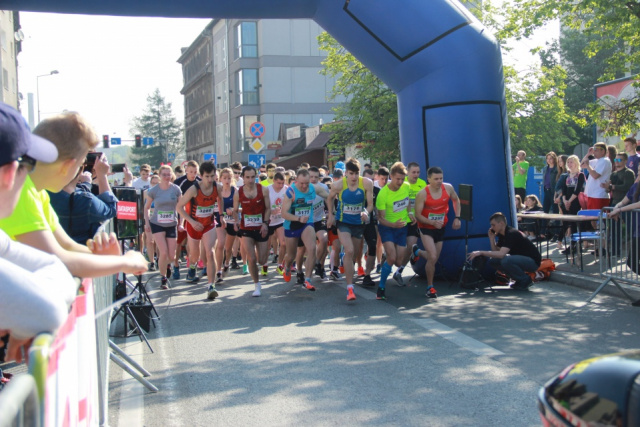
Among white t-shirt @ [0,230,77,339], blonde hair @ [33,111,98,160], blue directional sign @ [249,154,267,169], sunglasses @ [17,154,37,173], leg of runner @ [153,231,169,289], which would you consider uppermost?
blue directional sign @ [249,154,267,169]

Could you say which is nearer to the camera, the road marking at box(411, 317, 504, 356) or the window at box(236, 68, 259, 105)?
the road marking at box(411, 317, 504, 356)

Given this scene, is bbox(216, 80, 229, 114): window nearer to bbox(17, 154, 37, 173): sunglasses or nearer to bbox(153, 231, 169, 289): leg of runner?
bbox(153, 231, 169, 289): leg of runner

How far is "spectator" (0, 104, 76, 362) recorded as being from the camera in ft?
6.13

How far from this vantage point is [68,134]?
294cm

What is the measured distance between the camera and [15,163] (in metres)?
2.00

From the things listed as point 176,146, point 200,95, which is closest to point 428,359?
point 200,95

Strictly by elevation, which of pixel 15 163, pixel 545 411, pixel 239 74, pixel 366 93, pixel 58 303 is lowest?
pixel 545 411

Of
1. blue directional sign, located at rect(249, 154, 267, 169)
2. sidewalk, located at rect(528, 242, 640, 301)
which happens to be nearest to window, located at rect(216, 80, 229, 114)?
blue directional sign, located at rect(249, 154, 267, 169)

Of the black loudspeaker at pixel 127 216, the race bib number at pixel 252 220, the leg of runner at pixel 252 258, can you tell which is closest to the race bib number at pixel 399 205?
the race bib number at pixel 252 220

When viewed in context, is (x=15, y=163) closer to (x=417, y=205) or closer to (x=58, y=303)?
(x=58, y=303)

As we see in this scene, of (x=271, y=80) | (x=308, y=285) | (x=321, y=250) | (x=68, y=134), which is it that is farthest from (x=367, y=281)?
(x=271, y=80)

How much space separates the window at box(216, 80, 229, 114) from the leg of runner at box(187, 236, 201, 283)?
51.9 meters

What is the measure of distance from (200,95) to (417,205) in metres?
72.6

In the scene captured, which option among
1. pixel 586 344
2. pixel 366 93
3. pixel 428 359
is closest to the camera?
pixel 428 359
